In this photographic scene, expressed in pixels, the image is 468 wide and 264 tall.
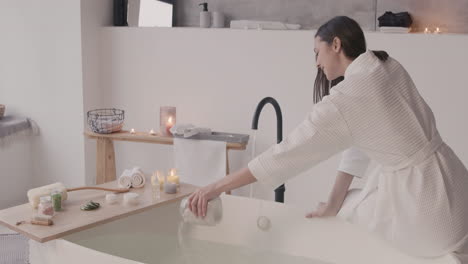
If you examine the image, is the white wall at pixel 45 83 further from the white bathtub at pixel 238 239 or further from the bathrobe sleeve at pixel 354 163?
the bathrobe sleeve at pixel 354 163

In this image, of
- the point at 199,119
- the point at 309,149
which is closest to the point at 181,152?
the point at 199,119

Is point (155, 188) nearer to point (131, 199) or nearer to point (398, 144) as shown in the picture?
point (131, 199)

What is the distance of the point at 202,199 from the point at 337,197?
2.28 feet

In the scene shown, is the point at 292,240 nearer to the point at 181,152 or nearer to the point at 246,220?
the point at 246,220

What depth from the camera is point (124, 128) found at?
4.05 m

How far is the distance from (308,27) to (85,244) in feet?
7.59

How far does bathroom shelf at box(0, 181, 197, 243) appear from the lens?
2.14 metres

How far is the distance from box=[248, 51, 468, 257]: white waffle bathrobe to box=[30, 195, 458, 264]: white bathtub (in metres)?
0.40

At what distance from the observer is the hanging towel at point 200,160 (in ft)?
11.2

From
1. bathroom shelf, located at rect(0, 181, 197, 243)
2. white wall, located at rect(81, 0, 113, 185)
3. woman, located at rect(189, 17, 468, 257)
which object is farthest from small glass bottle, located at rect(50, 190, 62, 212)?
white wall, located at rect(81, 0, 113, 185)

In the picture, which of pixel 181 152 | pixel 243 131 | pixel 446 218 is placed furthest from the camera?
pixel 243 131

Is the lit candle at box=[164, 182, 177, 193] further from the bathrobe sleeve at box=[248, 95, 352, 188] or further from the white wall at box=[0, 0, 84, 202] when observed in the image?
the white wall at box=[0, 0, 84, 202]

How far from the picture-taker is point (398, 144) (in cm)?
179

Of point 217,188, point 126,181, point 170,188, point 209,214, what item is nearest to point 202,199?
point 217,188
